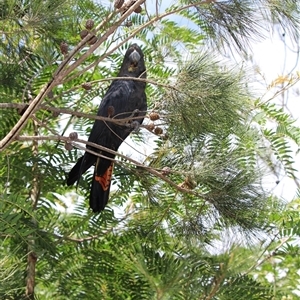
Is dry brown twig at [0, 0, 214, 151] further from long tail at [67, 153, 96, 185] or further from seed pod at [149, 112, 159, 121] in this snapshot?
long tail at [67, 153, 96, 185]

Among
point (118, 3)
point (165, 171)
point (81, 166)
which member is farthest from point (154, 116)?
point (81, 166)

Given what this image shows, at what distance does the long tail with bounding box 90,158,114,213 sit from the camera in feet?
7.51

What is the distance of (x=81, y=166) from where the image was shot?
2197mm

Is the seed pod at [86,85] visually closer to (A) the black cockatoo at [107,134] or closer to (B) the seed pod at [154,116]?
(B) the seed pod at [154,116]

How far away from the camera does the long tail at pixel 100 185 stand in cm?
229

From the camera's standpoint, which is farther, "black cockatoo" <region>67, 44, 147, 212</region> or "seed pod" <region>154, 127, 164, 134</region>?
"black cockatoo" <region>67, 44, 147, 212</region>

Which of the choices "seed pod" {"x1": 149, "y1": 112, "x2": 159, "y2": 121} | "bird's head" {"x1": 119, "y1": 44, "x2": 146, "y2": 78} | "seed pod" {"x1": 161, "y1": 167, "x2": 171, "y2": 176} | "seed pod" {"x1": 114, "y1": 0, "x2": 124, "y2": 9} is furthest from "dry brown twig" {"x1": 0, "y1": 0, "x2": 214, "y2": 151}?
"bird's head" {"x1": 119, "y1": 44, "x2": 146, "y2": 78}

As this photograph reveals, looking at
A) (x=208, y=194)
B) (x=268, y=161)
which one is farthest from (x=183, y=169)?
(x=268, y=161)

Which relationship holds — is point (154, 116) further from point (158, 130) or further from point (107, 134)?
point (107, 134)

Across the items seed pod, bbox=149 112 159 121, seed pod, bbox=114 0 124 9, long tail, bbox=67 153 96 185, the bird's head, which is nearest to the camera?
seed pod, bbox=114 0 124 9

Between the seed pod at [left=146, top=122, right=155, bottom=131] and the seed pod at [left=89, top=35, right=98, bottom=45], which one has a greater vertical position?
the seed pod at [left=89, top=35, right=98, bottom=45]

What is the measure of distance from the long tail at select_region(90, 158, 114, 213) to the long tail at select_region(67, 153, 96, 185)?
6 centimetres

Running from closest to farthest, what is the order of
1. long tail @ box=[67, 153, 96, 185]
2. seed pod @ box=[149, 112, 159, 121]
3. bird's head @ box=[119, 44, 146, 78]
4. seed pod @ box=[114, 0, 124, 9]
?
seed pod @ box=[114, 0, 124, 9], seed pod @ box=[149, 112, 159, 121], long tail @ box=[67, 153, 96, 185], bird's head @ box=[119, 44, 146, 78]

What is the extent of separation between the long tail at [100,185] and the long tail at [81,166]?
0.06m
